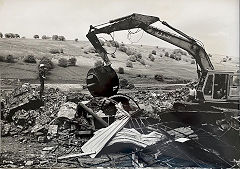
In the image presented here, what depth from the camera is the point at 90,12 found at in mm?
4500

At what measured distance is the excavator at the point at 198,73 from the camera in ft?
15.1

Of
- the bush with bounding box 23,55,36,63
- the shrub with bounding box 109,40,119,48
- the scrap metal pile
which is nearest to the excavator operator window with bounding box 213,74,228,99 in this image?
the scrap metal pile

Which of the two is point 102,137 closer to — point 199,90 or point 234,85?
point 199,90

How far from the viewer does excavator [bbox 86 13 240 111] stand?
4.60 metres

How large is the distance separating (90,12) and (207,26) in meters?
1.57

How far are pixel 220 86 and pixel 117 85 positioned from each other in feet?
4.57

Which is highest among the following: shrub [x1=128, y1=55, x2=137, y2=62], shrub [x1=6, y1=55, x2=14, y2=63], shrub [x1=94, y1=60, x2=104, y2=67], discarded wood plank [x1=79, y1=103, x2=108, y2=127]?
shrub [x1=128, y1=55, x2=137, y2=62]

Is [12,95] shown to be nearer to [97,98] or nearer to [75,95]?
[75,95]

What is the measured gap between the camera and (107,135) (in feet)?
14.9

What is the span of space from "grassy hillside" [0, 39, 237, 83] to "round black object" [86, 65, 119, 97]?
84 millimetres

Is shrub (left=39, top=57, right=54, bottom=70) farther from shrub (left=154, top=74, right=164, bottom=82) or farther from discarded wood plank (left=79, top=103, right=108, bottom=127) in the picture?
shrub (left=154, top=74, right=164, bottom=82)

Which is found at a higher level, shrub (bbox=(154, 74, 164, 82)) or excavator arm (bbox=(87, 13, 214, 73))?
excavator arm (bbox=(87, 13, 214, 73))

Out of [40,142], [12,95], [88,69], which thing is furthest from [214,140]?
[12,95]

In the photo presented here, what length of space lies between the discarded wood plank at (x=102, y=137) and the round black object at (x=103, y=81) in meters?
0.41
